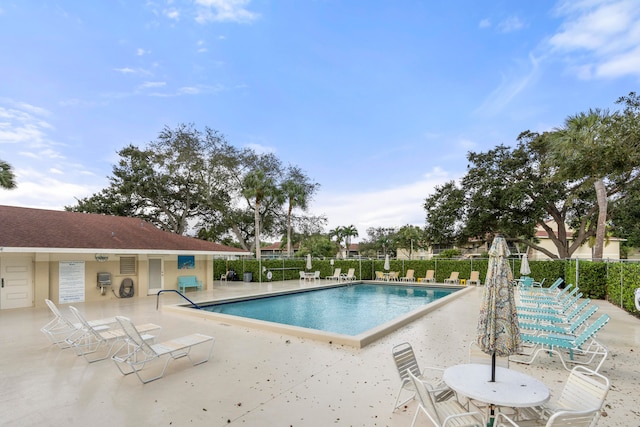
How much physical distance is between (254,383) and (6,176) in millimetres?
17296

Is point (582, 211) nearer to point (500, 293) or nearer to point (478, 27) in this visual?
point (478, 27)

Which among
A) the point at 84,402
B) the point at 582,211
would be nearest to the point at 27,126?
the point at 84,402

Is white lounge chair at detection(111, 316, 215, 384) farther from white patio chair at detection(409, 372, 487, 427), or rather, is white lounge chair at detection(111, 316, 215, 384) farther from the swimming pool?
white patio chair at detection(409, 372, 487, 427)

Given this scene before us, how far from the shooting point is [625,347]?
6.73 m

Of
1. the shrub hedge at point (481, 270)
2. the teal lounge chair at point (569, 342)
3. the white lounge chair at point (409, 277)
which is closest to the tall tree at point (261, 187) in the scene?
the shrub hedge at point (481, 270)

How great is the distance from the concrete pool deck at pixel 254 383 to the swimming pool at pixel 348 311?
0.21 metres

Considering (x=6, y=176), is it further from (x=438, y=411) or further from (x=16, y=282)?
(x=438, y=411)

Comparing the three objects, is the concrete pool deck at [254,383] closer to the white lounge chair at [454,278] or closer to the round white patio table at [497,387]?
the round white patio table at [497,387]

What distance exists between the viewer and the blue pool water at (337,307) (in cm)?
1098

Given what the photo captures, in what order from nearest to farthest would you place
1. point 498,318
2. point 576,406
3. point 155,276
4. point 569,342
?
point 576,406, point 498,318, point 569,342, point 155,276

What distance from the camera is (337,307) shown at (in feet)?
46.1

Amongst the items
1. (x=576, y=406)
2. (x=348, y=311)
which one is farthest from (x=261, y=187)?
(x=576, y=406)

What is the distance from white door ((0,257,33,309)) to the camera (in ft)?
39.3

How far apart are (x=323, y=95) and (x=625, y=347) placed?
16.5m
